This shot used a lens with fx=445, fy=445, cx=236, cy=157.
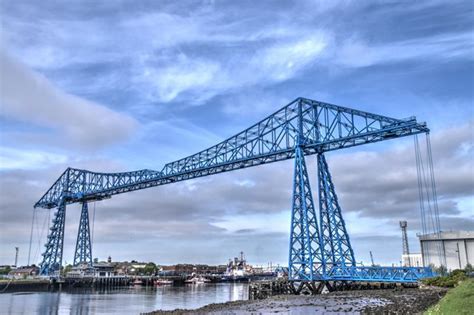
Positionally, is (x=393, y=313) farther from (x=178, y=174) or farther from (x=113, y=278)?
(x=113, y=278)

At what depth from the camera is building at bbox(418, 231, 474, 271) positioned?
140 feet

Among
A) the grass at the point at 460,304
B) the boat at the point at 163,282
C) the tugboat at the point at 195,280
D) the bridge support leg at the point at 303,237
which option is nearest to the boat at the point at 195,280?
the tugboat at the point at 195,280

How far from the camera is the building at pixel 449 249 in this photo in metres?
42.8

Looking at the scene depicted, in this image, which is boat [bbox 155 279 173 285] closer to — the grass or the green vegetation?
the green vegetation

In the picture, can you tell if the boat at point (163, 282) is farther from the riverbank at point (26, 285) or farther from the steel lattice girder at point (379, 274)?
the steel lattice girder at point (379, 274)

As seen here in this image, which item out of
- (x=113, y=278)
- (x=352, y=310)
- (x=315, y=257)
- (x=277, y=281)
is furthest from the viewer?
(x=113, y=278)

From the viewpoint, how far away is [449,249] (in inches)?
1714

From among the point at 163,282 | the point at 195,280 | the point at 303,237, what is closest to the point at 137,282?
the point at 163,282

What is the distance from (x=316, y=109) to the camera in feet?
173

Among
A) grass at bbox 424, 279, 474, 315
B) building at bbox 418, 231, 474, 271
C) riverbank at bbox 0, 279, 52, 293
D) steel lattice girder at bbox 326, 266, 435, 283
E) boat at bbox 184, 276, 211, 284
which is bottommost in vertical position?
boat at bbox 184, 276, 211, 284

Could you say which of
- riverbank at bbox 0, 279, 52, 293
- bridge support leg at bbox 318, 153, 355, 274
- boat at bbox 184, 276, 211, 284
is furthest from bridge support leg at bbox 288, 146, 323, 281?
boat at bbox 184, 276, 211, 284

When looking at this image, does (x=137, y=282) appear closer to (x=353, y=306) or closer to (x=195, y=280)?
(x=195, y=280)

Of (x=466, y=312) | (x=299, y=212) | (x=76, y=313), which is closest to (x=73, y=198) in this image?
(x=76, y=313)

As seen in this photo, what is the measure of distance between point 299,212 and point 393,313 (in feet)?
78.1
